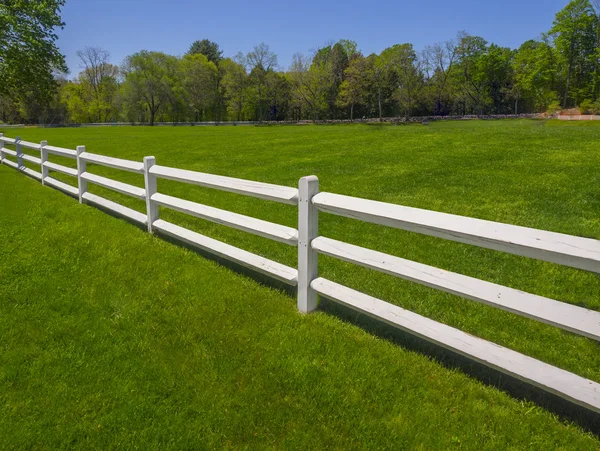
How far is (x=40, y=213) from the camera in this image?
28.0 ft

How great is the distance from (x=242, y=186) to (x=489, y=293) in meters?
3.05

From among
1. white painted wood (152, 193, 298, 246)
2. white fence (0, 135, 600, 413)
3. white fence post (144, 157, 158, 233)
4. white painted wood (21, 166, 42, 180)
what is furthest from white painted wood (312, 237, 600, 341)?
white painted wood (21, 166, 42, 180)

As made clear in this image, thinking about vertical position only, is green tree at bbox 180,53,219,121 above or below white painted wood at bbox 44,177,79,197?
above

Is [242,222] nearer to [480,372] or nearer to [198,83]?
[480,372]

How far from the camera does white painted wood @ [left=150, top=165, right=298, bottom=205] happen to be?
15.0 ft

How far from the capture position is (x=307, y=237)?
4277 mm

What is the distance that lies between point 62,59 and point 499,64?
7704 cm

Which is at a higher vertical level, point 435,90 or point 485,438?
point 435,90

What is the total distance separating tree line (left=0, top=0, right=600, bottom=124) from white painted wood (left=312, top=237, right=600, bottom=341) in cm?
6815

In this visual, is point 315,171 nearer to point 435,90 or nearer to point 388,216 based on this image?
point 388,216

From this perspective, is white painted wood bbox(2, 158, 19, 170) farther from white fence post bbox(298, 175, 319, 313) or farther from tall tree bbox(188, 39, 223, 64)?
tall tree bbox(188, 39, 223, 64)

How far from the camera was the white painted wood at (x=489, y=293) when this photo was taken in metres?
2.72

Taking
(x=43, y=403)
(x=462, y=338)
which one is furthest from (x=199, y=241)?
(x=462, y=338)

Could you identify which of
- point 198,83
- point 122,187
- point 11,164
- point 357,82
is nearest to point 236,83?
point 198,83
